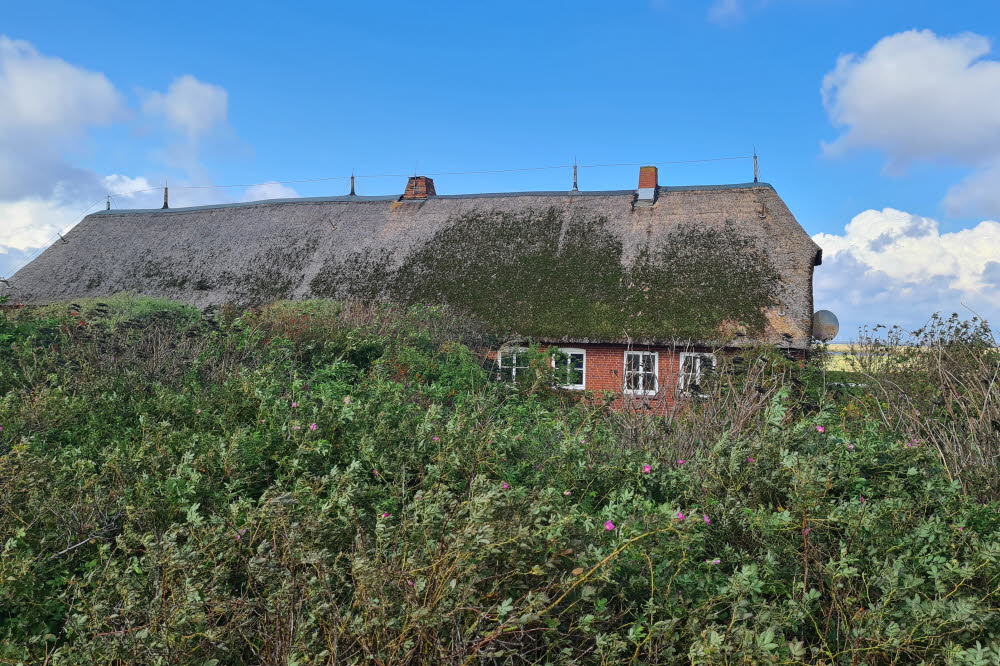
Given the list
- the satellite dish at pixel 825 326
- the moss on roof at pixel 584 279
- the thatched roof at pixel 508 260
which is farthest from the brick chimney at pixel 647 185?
the satellite dish at pixel 825 326

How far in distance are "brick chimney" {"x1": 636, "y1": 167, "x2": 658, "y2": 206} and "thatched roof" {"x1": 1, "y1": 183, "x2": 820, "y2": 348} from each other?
25 cm

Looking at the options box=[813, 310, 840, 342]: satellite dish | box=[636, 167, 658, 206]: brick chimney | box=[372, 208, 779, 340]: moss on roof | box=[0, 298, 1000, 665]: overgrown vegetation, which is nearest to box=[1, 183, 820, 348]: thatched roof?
box=[372, 208, 779, 340]: moss on roof

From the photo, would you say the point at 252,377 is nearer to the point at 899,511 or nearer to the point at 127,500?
the point at 127,500

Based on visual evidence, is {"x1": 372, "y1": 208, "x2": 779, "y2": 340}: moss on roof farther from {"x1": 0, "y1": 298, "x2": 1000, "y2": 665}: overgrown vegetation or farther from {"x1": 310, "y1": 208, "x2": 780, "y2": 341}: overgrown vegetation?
{"x1": 0, "y1": 298, "x2": 1000, "y2": 665}: overgrown vegetation

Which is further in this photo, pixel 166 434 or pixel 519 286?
pixel 519 286

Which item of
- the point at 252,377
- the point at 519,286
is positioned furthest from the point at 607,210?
the point at 252,377

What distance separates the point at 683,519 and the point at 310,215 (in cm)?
2077

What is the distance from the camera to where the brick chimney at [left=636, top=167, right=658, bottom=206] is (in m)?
19.3

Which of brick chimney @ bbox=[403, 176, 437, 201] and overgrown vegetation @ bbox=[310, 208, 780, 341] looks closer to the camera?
overgrown vegetation @ bbox=[310, 208, 780, 341]

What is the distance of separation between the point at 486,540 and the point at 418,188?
67.2ft

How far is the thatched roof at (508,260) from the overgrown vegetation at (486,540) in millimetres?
10579

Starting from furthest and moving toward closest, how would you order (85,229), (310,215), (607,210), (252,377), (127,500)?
(85,229) < (310,215) < (607,210) < (252,377) < (127,500)

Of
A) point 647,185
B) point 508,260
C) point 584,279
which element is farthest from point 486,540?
point 647,185

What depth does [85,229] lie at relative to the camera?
996 inches
